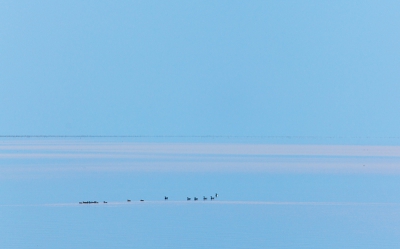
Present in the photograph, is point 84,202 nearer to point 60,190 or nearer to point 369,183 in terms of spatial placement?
point 60,190

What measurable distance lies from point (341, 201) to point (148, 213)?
5705 millimetres

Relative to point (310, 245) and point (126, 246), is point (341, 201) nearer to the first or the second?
point (310, 245)

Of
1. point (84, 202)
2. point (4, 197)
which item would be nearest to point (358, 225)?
point (84, 202)

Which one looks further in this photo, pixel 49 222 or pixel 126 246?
pixel 49 222

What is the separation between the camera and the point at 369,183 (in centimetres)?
2723

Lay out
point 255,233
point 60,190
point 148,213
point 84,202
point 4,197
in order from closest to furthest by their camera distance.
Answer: point 255,233 → point 148,213 → point 84,202 → point 4,197 → point 60,190

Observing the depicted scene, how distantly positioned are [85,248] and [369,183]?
15.4m

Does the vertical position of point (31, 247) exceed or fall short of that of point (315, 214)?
it falls short

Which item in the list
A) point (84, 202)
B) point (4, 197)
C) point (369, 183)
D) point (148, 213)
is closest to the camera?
point (148, 213)

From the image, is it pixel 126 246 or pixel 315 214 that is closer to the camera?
pixel 126 246

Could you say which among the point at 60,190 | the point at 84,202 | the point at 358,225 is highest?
the point at 60,190

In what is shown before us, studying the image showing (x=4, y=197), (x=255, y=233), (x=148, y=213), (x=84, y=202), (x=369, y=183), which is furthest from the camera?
(x=369, y=183)

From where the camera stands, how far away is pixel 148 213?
18.5m

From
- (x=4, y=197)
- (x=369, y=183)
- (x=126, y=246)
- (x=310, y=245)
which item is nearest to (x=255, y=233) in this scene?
(x=310, y=245)
